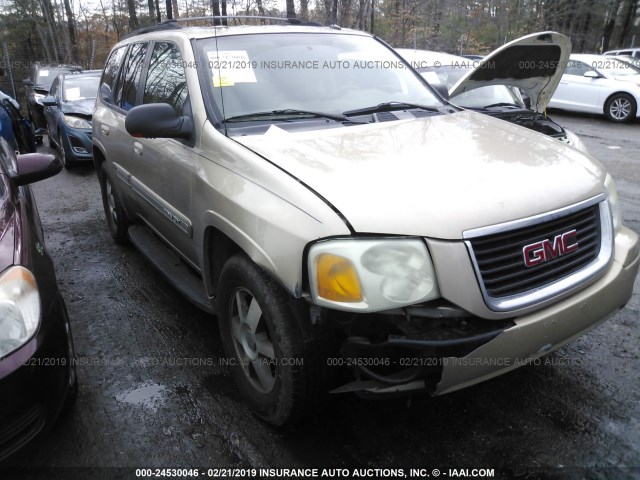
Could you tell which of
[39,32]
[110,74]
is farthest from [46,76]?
[39,32]

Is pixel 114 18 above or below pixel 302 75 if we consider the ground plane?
above

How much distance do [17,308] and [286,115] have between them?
5.47 ft

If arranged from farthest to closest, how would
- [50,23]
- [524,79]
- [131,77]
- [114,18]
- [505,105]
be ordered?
[114,18], [50,23], [505,105], [524,79], [131,77]

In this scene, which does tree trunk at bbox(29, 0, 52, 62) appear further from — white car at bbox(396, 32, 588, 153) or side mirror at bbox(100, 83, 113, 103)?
white car at bbox(396, 32, 588, 153)

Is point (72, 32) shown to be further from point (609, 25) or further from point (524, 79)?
point (609, 25)

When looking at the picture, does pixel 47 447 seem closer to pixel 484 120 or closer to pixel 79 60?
pixel 484 120

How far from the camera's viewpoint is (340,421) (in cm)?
260

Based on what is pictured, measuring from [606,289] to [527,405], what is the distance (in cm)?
77

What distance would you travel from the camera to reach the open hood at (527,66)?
13.9 feet

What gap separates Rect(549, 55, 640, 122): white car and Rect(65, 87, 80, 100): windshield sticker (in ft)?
33.9

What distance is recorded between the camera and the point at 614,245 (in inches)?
96.9

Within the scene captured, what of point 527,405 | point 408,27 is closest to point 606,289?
point 527,405

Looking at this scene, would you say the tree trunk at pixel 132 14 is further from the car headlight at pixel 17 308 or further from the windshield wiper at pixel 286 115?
the car headlight at pixel 17 308

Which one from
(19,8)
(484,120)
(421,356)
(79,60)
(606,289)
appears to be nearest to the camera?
(421,356)
